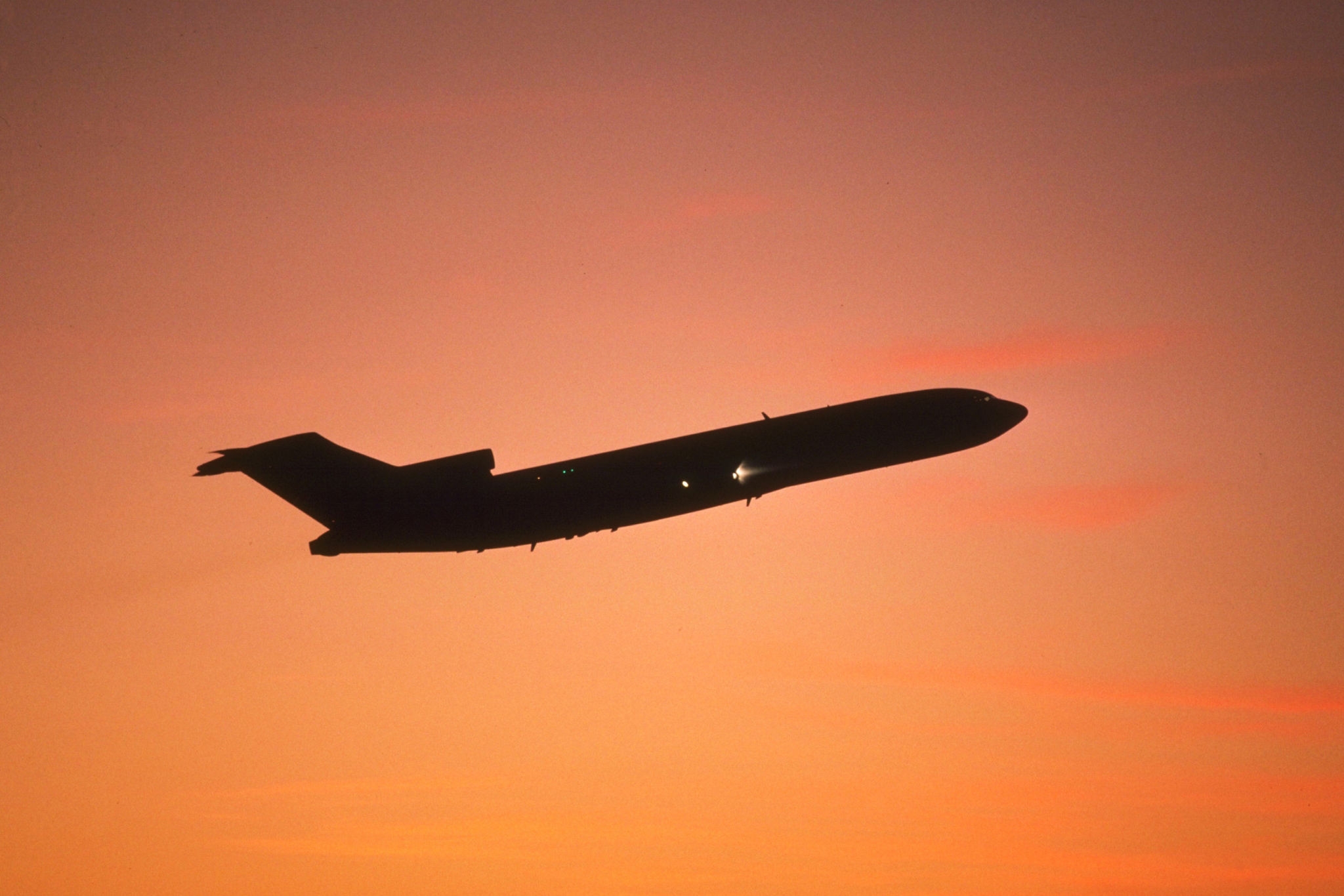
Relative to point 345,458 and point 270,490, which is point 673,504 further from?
point 270,490

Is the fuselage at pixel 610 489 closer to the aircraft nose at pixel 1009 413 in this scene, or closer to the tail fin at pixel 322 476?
the tail fin at pixel 322 476

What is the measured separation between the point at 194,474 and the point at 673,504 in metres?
20.0

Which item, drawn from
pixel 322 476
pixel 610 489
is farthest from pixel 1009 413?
pixel 322 476

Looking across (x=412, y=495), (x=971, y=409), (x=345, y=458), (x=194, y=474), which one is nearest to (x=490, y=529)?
(x=412, y=495)

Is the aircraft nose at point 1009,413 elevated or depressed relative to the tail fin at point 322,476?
elevated

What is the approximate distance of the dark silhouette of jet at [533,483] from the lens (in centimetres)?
5022

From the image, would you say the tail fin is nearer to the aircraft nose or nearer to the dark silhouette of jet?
the dark silhouette of jet

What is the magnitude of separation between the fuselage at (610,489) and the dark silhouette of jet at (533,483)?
4 centimetres

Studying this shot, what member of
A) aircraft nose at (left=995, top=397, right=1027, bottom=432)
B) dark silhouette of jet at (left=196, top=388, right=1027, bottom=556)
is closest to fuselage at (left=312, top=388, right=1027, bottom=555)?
dark silhouette of jet at (left=196, top=388, right=1027, bottom=556)

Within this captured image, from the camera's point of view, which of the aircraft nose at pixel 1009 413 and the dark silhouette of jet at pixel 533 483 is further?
the aircraft nose at pixel 1009 413

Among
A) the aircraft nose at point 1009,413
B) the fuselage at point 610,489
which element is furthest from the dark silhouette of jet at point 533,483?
the aircraft nose at point 1009,413

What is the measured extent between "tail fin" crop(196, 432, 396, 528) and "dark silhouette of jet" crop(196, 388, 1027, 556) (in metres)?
0.04

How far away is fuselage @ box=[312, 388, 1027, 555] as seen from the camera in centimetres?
5016

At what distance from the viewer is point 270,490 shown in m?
52.2
